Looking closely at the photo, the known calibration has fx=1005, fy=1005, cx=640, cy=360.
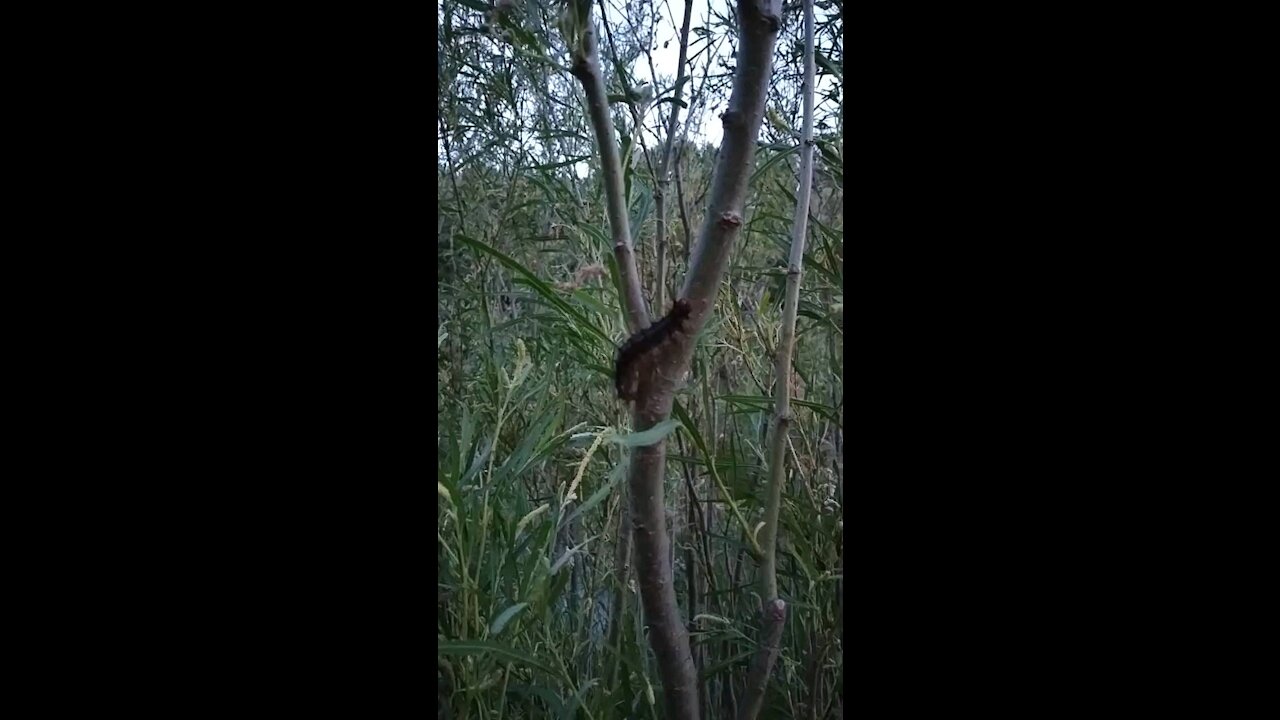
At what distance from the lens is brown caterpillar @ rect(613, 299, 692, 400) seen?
0.89 m

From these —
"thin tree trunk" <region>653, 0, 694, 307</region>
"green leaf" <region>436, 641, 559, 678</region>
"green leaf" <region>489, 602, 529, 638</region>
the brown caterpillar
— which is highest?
"thin tree trunk" <region>653, 0, 694, 307</region>

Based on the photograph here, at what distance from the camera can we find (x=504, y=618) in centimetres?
89

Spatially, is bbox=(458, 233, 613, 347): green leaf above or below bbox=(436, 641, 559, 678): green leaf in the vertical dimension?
above

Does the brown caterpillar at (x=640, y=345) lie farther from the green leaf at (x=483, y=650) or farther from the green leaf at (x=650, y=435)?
the green leaf at (x=483, y=650)

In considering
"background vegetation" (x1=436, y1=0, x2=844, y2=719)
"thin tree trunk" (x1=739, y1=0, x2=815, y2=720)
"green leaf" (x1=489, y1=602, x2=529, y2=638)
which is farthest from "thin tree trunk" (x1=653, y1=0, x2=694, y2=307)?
"green leaf" (x1=489, y1=602, x2=529, y2=638)

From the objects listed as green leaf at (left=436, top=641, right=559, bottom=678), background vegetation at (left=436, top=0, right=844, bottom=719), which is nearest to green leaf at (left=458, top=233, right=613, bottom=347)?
background vegetation at (left=436, top=0, right=844, bottom=719)

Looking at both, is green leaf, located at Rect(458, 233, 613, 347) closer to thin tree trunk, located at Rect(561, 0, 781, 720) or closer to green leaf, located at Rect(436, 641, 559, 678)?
thin tree trunk, located at Rect(561, 0, 781, 720)

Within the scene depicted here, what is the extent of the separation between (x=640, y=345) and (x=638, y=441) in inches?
3.3

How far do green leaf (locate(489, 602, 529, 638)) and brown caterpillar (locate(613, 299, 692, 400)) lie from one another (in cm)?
21

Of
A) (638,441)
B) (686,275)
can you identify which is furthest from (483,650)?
(686,275)

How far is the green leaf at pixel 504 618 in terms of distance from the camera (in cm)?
89
